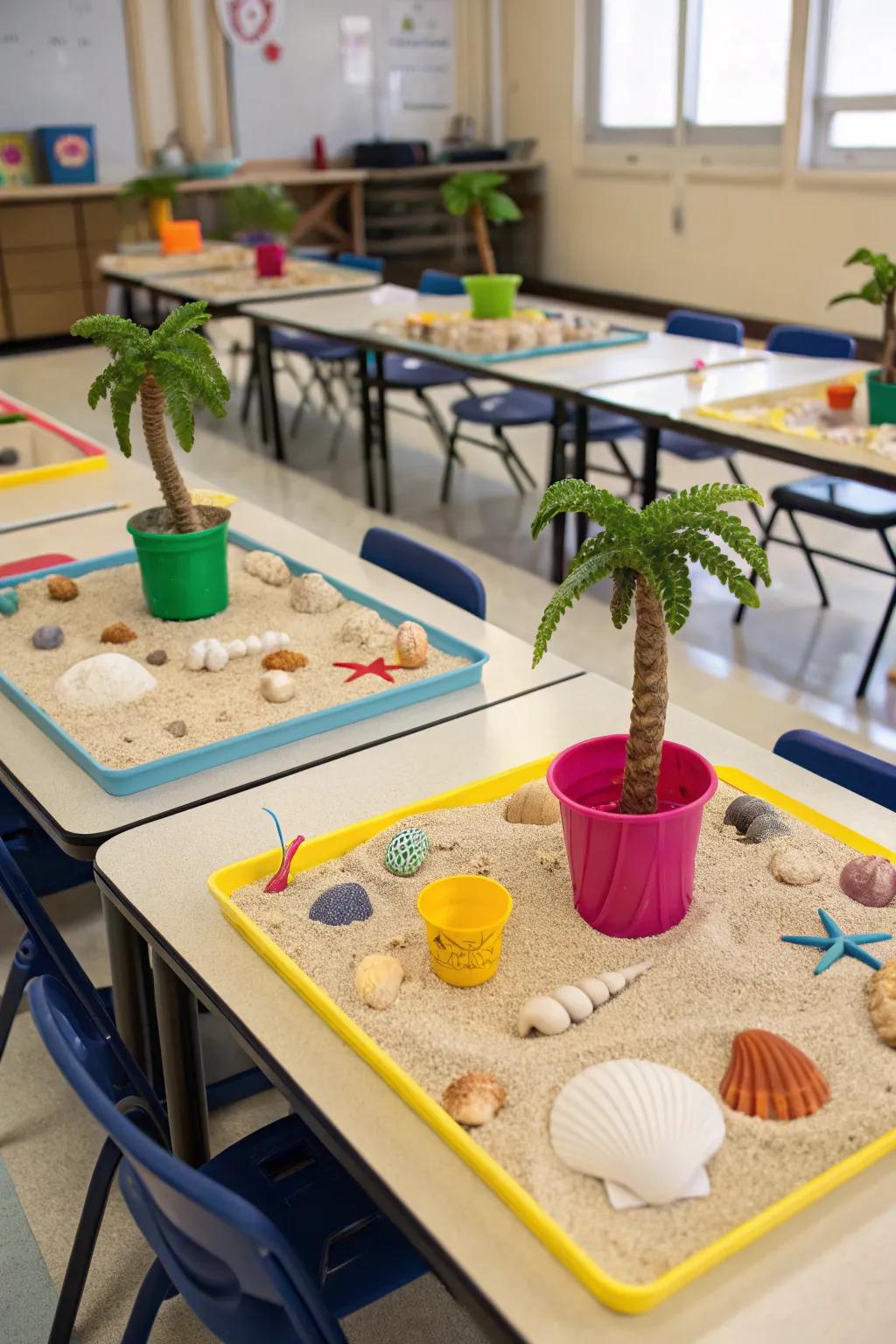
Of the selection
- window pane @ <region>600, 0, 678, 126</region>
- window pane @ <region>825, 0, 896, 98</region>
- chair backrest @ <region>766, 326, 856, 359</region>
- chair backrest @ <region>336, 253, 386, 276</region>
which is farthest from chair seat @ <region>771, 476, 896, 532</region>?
window pane @ <region>600, 0, 678, 126</region>

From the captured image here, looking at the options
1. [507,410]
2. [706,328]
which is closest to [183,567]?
[507,410]

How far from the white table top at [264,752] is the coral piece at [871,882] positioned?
0.78 m

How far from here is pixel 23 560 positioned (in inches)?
116

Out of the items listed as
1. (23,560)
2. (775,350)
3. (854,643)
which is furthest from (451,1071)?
(775,350)

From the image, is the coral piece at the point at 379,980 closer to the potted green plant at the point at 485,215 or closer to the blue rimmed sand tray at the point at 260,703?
the blue rimmed sand tray at the point at 260,703

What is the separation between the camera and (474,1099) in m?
1.35

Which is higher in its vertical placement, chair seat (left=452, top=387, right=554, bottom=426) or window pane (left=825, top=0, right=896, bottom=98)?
window pane (left=825, top=0, right=896, bottom=98)

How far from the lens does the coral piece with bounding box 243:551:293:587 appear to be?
2.81 metres

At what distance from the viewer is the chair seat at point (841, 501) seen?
4020 millimetres

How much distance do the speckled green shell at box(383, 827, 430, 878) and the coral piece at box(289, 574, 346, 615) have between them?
0.94 metres

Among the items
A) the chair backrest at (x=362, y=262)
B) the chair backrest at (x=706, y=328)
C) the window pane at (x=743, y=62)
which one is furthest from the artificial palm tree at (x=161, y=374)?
the window pane at (x=743, y=62)

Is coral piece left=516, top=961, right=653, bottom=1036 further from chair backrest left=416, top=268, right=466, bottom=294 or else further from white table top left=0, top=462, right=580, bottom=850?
chair backrest left=416, top=268, right=466, bottom=294

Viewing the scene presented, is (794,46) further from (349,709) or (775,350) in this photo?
(349,709)

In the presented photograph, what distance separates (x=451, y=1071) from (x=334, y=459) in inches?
221
